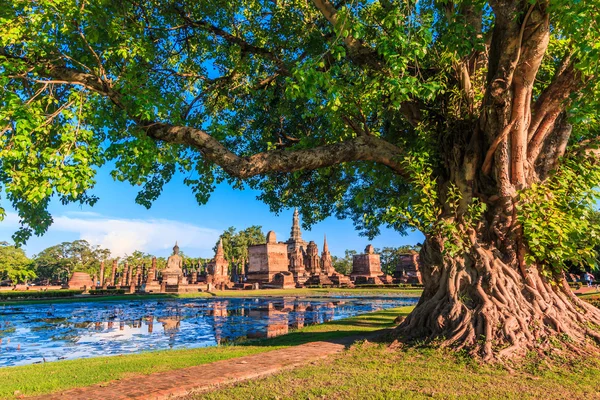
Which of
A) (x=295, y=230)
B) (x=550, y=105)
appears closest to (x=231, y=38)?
(x=550, y=105)

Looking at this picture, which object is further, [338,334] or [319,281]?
[319,281]

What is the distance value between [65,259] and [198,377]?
8419cm

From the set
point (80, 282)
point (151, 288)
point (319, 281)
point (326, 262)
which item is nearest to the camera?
point (151, 288)

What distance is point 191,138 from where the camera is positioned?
21.5ft

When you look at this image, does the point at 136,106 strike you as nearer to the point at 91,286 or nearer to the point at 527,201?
the point at 527,201

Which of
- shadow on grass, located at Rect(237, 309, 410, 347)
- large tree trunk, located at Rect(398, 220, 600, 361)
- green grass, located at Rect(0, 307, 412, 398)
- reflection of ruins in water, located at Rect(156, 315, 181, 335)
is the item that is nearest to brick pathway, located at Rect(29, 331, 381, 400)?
green grass, located at Rect(0, 307, 412, 398)

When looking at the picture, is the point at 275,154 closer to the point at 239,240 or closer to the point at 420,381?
the point at 420,381

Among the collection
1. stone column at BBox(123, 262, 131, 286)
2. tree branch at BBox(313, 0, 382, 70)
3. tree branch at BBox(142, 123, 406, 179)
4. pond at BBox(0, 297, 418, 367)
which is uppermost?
tree branch at BBox(313, 0, 382, 70)

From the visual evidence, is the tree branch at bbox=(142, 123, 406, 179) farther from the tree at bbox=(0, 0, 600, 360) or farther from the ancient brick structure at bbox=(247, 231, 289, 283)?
the ancient brick structure at bbox=(247, 231, 289, 283)

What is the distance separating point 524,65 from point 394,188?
5.36m

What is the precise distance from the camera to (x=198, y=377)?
14.8 feet

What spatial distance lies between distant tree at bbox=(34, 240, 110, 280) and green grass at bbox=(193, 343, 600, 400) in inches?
2762

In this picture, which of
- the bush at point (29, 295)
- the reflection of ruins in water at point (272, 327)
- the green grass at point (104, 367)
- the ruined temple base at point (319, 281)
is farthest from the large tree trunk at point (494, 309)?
the ruined temple base at point (319, 281)

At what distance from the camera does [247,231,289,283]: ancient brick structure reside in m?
37.2
